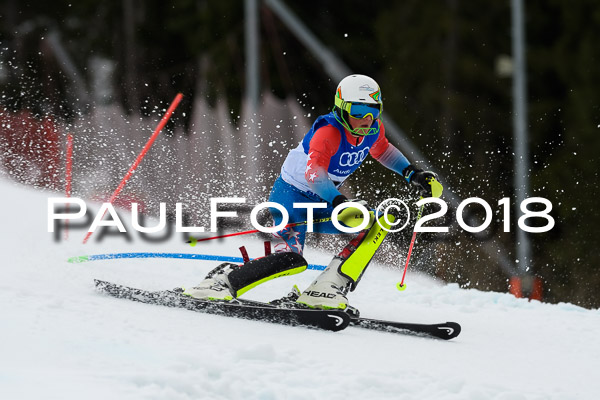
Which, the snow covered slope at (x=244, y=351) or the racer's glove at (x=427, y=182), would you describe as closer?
the snow covered slope at (x=244, y=351)

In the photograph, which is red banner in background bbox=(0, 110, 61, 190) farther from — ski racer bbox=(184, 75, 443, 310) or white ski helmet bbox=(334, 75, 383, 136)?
white ski helmet bbox=(334, 75, 383, 136)

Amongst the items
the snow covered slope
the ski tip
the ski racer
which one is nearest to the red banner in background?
the snow covered slope

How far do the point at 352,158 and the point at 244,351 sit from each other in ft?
5.83

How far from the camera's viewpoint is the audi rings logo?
18.1 ft

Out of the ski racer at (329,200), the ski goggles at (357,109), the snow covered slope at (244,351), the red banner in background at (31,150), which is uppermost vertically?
the red banner in background at (31,150)

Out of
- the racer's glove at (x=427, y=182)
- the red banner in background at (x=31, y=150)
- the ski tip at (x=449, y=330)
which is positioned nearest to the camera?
the ski tip at (x=449, y=330)

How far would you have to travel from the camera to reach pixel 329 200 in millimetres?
5207

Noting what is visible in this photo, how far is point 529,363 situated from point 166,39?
2613 centimetres

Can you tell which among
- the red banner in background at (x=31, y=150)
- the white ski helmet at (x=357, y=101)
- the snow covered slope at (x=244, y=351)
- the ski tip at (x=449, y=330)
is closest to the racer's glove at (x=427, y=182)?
the white ski helmet at (x=357, y=101)

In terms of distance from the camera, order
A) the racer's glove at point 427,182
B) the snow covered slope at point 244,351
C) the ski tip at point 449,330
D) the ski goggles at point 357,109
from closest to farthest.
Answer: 1. the snow covered slope at point 244,351
2. the ski goggles at point 357,109
3. the ski tip at point 449,330
4. the racer's glove at point 427,182

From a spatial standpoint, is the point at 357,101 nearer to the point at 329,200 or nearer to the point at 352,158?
the point at 352,158

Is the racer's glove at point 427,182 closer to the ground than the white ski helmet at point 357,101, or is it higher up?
closer to the ground

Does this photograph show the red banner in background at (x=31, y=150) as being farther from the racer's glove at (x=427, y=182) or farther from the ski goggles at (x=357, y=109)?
the ski goggles at (x=357, y=109)

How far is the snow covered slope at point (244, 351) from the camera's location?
3.63 m
